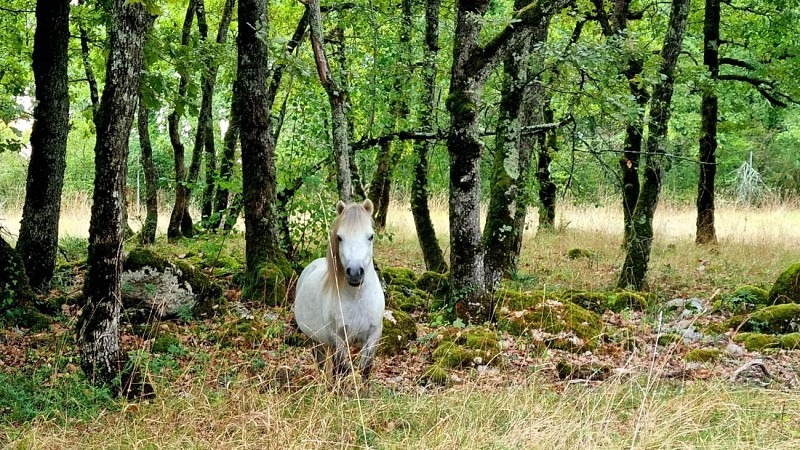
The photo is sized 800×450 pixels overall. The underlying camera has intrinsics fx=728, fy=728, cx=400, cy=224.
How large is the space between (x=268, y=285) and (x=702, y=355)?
5220 mm

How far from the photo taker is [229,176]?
1073 cm

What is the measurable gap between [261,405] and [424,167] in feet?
22.4

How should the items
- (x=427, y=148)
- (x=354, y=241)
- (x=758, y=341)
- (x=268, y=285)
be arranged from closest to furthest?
(x=354, y=241), (x=758, y=341), (x=268, y=285), (x=427, y=148)

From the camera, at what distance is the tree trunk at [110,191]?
5.51 meters

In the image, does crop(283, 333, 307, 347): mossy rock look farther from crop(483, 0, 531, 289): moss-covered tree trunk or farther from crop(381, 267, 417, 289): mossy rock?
crop(381, 267, 417, 289): mossy rock

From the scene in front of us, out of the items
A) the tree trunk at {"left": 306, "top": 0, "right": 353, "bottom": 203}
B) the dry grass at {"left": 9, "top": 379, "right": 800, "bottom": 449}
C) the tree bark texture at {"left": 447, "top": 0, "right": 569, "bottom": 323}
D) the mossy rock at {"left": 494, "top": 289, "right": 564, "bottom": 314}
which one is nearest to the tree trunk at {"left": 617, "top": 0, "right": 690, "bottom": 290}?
the mossy rock at {"left": 494, "top": 289, "right": 564, "bottom": 314}

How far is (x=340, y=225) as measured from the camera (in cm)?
540

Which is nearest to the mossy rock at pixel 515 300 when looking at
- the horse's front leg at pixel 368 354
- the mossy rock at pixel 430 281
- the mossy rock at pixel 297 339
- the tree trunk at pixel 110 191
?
the mossy rock at pixel 430 281

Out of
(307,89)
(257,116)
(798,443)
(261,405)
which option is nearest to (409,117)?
(307,89)

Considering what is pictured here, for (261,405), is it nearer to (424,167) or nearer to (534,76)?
(534,76)

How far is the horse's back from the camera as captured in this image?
604 centimetres

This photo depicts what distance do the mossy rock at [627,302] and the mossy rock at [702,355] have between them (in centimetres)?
251

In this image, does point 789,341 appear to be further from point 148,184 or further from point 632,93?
point 148,184

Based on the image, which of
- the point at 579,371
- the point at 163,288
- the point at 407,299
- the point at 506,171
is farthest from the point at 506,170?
the point at 163,288
